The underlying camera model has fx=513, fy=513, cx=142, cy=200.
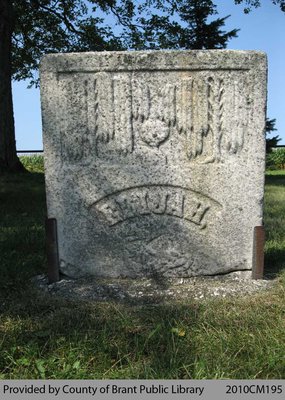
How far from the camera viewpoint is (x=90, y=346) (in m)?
3.06

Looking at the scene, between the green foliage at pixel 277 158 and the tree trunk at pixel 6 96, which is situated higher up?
the tree trunk at pixel 6 96

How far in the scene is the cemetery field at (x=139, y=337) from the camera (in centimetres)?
277

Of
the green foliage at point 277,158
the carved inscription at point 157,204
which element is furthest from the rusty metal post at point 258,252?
the green foliage at point 277,158

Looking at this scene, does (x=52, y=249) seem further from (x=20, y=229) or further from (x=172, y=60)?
(x=20, y=229)

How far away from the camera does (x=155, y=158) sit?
4066 millimetres

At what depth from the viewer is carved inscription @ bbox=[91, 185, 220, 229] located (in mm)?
4105

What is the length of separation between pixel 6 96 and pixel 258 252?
821cm

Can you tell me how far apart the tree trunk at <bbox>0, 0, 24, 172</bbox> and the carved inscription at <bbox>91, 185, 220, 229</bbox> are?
7426mm

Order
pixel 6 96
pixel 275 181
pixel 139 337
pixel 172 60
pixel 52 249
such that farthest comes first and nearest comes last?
pixel 275 181, pixel 6 96, pixel 52 249, pixel 172 60, pixel 139 337

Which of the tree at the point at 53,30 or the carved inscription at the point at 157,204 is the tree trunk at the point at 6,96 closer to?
the tree at the point at 53,30

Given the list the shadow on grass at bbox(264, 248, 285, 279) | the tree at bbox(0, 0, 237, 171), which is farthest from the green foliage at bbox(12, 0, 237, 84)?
the shadow on grass at bbox(264, 248, 285, 279)

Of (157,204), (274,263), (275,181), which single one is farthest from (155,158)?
(275,181)

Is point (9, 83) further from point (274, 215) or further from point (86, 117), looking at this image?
point (86, 117)

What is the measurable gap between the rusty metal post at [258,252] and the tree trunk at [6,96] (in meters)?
7.95
